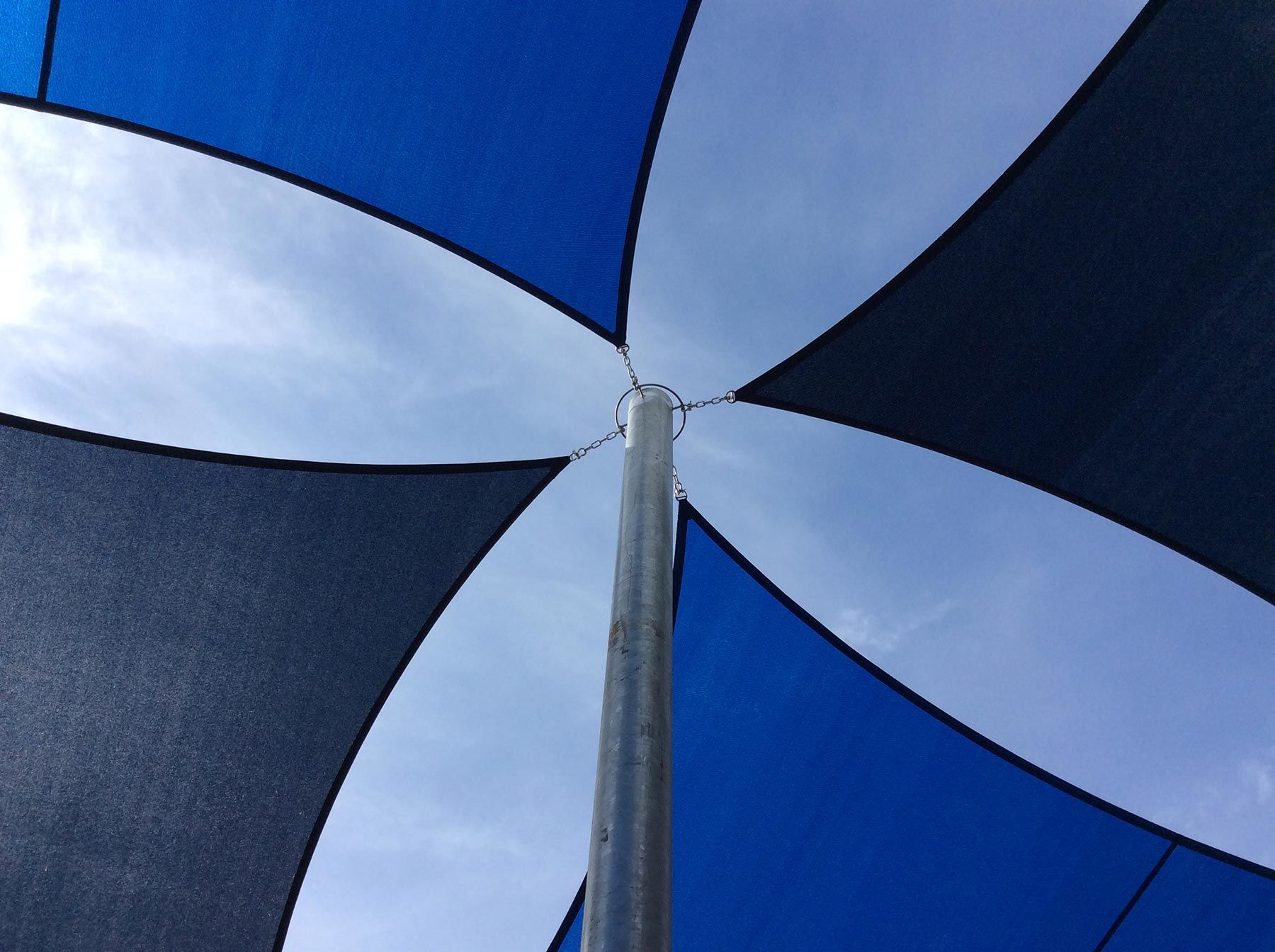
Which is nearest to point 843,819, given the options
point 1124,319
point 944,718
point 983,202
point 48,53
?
point 944,718

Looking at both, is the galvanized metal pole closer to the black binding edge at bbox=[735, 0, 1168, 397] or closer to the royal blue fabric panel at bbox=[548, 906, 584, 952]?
the black binding edge at bbox=[735, 0, 1168, 397]

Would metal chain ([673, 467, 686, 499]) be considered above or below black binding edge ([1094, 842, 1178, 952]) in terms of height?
above

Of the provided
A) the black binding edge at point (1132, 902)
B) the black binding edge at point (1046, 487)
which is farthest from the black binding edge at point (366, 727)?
the black binding edge at point (1132, 902)

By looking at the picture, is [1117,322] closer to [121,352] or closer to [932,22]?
[932,22]

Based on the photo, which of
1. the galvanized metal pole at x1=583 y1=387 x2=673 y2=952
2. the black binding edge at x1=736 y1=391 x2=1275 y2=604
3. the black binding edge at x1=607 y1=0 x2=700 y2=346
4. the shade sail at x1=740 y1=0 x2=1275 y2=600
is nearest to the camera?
the galvanized metal pole at x1=583 y1=387 x2=673 y2=952

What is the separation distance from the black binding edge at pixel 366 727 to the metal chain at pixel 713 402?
109 centimetres

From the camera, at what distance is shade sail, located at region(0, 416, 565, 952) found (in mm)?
5117

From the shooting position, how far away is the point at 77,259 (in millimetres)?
6648

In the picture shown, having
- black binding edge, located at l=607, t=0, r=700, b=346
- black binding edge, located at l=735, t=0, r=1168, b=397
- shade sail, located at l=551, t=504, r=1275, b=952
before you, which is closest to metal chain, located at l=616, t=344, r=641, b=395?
black binding edge, located at l=607, t=0, r=700, b=346

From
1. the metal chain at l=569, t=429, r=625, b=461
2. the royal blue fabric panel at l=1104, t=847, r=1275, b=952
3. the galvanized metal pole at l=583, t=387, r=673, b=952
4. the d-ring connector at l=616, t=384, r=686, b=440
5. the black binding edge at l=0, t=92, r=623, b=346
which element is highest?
the black binding edge at l=0, t=92, r=623, b=346

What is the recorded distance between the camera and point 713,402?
16.7ft

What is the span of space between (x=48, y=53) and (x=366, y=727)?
336 cm

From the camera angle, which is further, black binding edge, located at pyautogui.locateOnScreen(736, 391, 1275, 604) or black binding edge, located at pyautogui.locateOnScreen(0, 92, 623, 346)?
black binding edge, located at pyautogui.locateOnScreen(736, 391, 1275, 604)

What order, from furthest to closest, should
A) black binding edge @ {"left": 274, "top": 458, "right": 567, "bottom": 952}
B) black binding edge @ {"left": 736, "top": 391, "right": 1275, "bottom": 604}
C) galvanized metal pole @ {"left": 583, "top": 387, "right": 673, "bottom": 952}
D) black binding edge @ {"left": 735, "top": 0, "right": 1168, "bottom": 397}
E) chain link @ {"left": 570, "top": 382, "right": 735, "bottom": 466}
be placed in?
black binding edge @ {"left": 274, "top": 458, "right": 567, "bottom": 952} → black binding edge @ {"left": 736, "top": 391, "right": 1275, "bottom": 604} → chain link @ {"left": 570, "top": 382, "right": 735, "bottom": 466} → black binding edge @ {"left": 735, "top": 0, "right": 1168, "bottom": 397} → galvanized metal pole @ {"left": 583, "top": 387, "right": 673, "bottom": 952}
